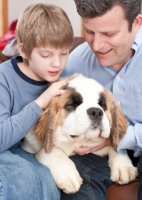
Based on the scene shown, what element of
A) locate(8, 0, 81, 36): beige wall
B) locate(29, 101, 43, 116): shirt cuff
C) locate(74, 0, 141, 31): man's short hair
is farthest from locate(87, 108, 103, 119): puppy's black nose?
locate(8, 0, 81, 36): beige wall

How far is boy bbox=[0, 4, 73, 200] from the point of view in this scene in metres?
1.50

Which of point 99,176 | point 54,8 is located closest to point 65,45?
point 54,8

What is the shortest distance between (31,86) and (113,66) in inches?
18.0

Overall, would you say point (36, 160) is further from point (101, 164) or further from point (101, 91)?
point (101, 91)

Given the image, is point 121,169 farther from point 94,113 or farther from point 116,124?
point 94,113

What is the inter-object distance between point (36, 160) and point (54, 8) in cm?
71

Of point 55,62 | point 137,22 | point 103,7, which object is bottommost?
point 55,62

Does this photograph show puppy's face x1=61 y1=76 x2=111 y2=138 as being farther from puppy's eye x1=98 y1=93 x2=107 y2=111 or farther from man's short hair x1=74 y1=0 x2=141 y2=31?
man's short hair x1=74 y1=0 x2=141 y2=31

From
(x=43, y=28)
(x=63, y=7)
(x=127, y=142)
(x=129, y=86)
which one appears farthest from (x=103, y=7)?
(x=63, y=7)

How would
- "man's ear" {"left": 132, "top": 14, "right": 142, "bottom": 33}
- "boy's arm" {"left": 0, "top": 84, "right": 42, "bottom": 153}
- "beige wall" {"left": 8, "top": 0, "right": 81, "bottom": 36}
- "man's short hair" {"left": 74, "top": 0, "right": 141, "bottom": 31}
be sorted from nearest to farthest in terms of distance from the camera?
1. "boy's arm" {"left": 0, "top": 84, "right": 42, "bottom": 153}
2. "man's short hair" {"left": 74, "top": 0, "right": 141, "bottom": 31}
3. "man's ear" {"left": 132, "top": 14, "right": 142, "bottom": 33}
4. "beige wall" {"left": 8, "top": 0, "right": 81, "bottom": 36}

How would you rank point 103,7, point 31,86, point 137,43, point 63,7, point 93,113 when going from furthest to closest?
point 63,7, point 137,43, point 31,86, point 103,7, point 93,113

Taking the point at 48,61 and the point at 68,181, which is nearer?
the point at 68,181

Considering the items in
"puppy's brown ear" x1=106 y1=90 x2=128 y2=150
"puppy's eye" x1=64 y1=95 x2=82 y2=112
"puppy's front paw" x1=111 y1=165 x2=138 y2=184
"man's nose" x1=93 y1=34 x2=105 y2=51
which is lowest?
"puppy's front paw" x1=111 y1=165 x2=138 y2=184

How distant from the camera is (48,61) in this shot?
67.9 inches
